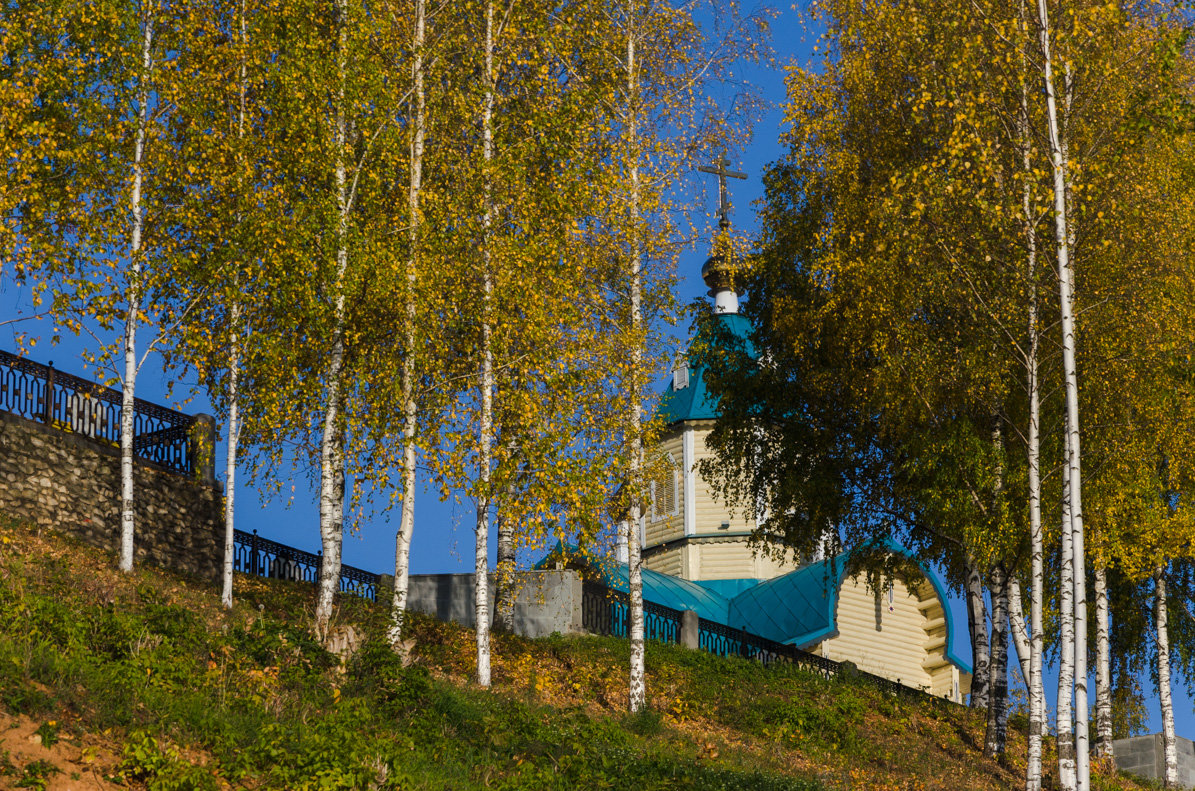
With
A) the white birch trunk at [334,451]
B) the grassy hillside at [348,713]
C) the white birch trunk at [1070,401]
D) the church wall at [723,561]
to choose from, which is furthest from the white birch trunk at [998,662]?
the church wall at [723,561]

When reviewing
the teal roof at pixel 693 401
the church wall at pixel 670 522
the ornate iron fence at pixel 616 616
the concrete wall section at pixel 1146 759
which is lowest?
the concrete wall section at pixel 1146 759

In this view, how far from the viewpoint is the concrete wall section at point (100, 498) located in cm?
1948

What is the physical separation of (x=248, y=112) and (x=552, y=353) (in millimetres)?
6809

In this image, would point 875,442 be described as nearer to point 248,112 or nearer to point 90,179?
point 248,112

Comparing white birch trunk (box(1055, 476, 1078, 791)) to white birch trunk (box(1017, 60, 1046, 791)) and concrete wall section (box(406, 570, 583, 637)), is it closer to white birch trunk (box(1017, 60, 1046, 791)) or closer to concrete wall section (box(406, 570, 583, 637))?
white birch trunk (box(1017, 60, 1046, 791))

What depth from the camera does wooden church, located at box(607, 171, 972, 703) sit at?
3189 cm

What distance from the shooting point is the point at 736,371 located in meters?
25.0

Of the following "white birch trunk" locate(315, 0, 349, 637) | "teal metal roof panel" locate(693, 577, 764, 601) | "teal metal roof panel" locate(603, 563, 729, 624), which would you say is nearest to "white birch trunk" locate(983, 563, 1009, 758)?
"white birch trunk" locate(315, 0, 349, 637)

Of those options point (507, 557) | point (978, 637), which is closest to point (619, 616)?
point (507, 557)

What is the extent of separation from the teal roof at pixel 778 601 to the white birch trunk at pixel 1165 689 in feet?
20.6

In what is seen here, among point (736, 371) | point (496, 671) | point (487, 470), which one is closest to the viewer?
point (487, 470)

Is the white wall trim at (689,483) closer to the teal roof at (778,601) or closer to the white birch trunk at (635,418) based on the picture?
the teal roof at (778,601)

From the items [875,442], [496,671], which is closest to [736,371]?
[875,442]

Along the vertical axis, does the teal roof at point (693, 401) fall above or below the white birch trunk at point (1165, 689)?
above
